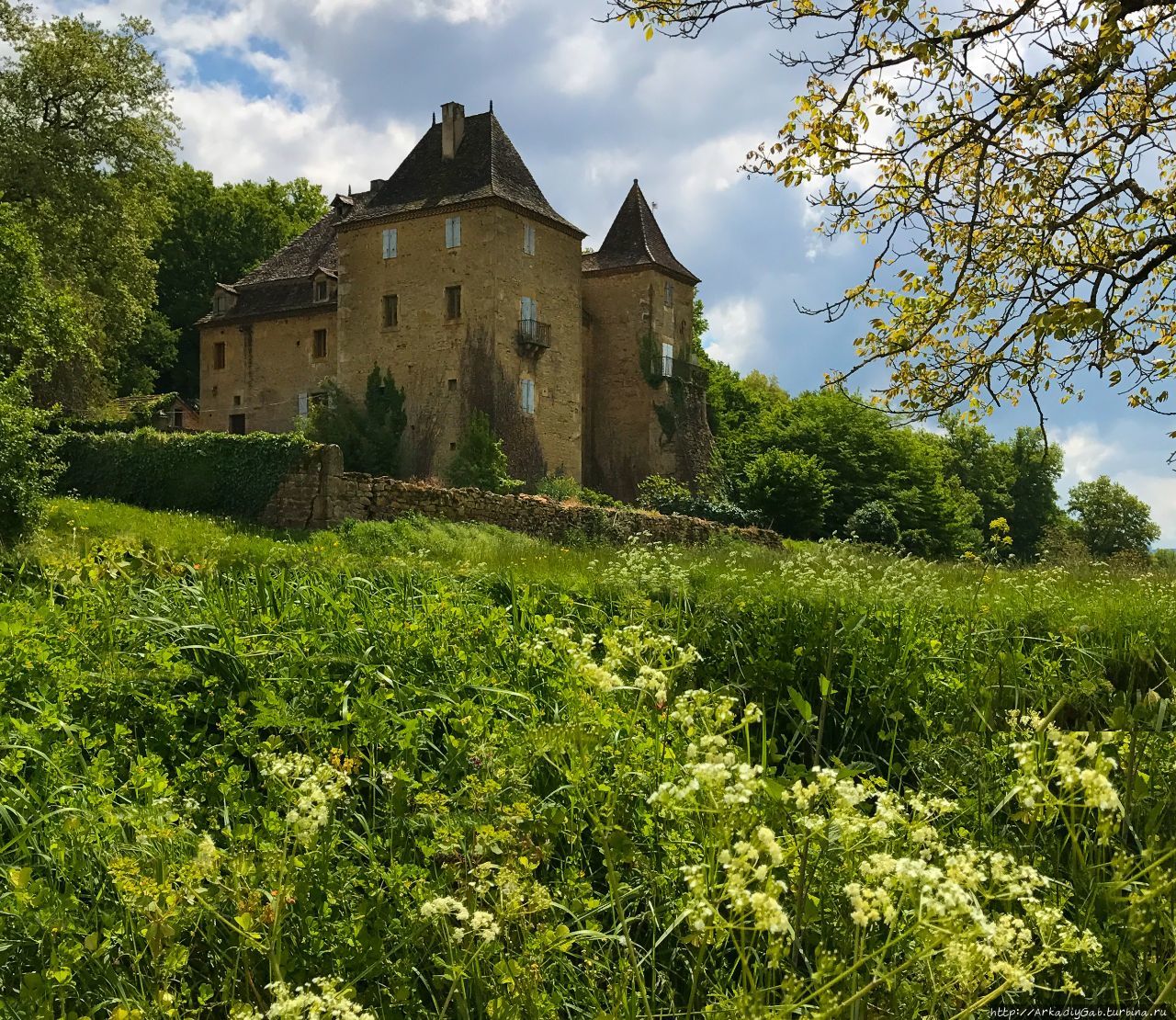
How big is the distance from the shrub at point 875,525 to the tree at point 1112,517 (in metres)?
48.1

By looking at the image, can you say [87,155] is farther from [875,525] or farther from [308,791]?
[308,791]

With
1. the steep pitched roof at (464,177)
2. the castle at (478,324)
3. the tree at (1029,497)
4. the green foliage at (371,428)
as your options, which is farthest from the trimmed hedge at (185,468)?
the tree at (1029,497)

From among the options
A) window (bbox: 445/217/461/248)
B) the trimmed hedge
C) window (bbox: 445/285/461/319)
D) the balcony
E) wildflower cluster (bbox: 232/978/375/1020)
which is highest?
window (bbox: 445/217/461/248)

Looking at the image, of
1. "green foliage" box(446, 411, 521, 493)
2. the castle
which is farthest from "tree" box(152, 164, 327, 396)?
"green foliage" box(446, 411, 521, 493)

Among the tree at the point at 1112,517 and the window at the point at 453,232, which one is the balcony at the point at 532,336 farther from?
the tree at the point at 1112,517

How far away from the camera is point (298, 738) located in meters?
4.69

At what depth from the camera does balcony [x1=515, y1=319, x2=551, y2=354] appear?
3531cm

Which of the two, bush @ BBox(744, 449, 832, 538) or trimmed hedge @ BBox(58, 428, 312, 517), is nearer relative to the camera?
trimmed hedge @ BBox(58, 428, 312, 517)

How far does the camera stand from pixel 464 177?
35.7 meters

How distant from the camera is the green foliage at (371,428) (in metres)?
35.3

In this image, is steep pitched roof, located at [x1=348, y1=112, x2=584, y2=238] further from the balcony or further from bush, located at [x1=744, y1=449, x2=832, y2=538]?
bush, located at [x1=744, y1=449, x2=832, y2=538]

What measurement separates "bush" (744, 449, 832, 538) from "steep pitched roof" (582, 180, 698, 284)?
9364mm

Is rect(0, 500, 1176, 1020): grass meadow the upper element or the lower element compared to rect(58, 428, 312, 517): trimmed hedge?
lower

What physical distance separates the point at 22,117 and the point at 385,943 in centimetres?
3704
